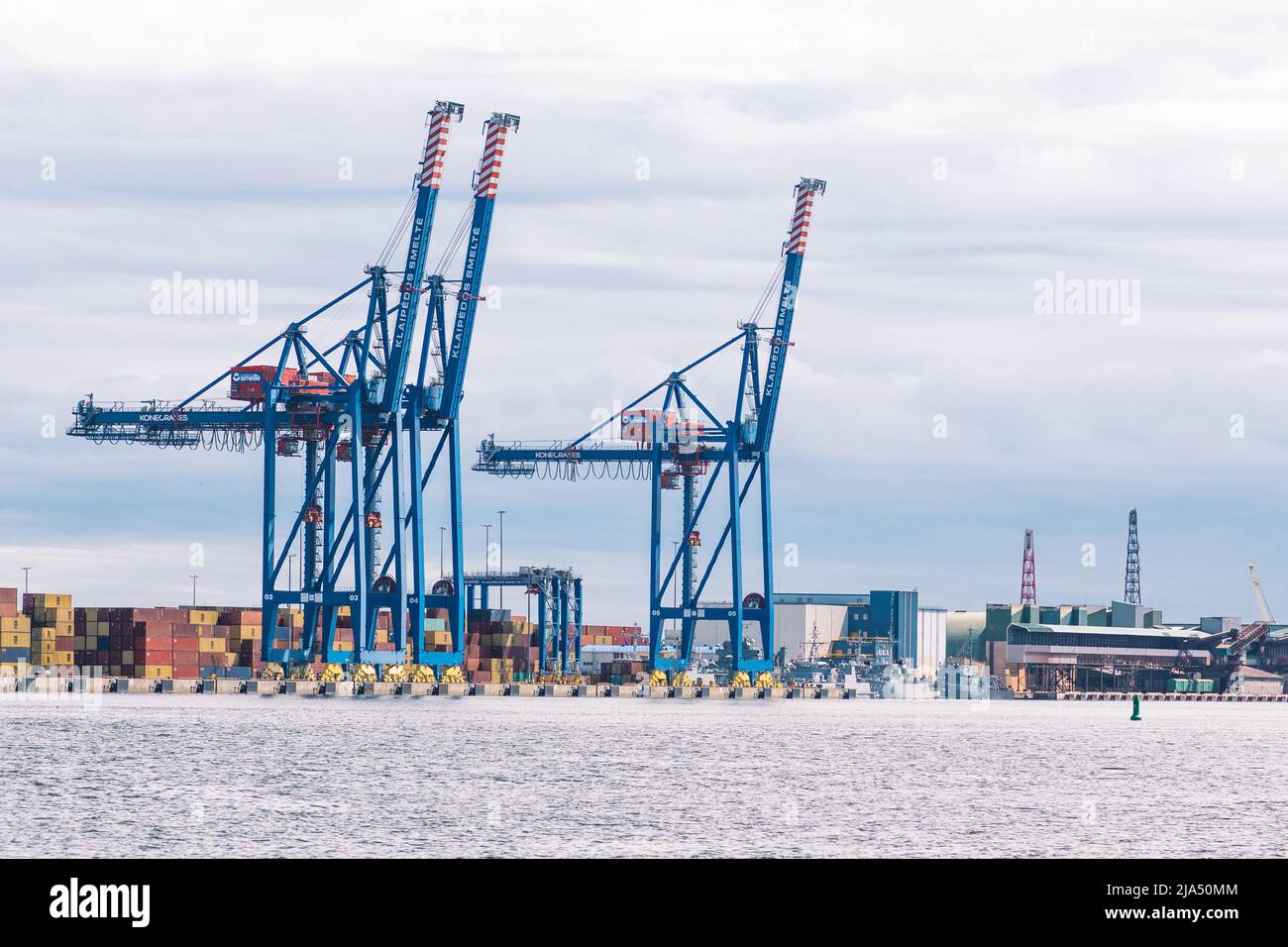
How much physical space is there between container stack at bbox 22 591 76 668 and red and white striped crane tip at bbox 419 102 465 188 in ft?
128

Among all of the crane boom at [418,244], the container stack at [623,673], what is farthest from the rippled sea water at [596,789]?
the container stack at [623,673]

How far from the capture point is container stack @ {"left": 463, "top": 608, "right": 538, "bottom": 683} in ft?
462

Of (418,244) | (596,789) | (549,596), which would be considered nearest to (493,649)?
(549,596)

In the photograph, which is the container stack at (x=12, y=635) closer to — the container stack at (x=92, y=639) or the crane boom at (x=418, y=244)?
the container stack at (x=92, y=639)

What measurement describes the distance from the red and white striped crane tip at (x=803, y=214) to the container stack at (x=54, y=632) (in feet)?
182

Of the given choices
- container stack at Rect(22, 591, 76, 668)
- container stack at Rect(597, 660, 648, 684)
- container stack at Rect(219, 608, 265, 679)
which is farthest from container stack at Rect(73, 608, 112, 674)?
container stack at Rect(597, 660, 648, 684)

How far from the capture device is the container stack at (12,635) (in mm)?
121625

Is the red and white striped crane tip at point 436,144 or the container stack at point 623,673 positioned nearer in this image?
the red and white striped crane tip at point 436,144

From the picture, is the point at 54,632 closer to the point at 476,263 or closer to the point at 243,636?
the point at 243,636

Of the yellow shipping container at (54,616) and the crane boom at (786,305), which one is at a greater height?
the crane boom at (786,305)

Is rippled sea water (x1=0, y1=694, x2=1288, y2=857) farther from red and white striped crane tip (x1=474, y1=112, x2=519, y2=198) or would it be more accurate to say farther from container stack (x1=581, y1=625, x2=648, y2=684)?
container stack (x1=581, y1=625, x2=648, y2=684)
